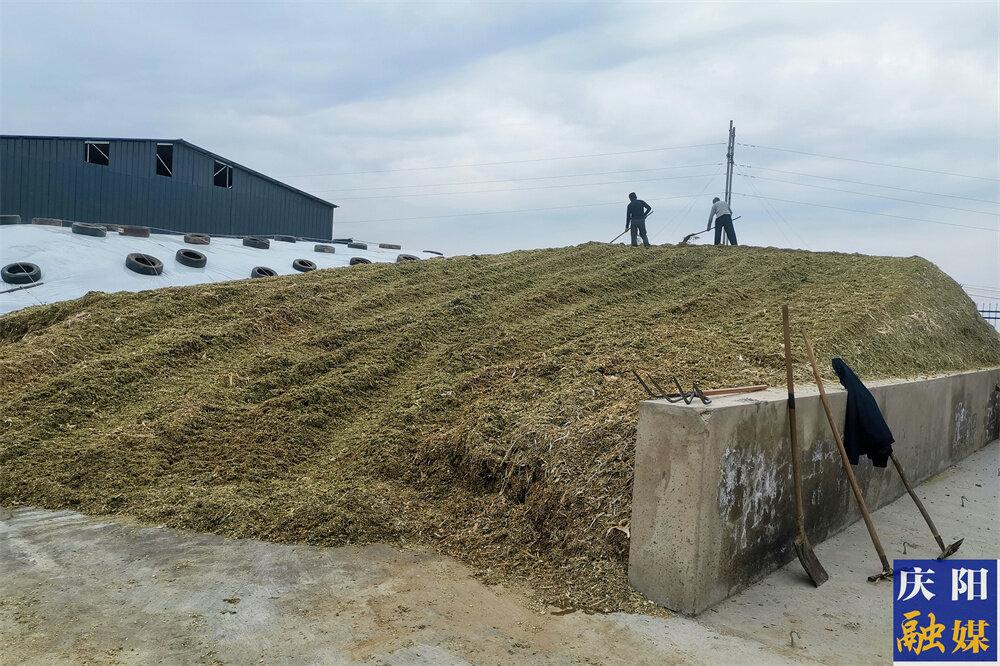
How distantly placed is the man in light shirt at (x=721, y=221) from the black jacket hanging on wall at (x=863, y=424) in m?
9.91

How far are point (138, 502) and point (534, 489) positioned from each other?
9.65ft

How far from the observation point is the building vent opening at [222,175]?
22192 mm

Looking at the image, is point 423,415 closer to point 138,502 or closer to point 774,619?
point 138,502

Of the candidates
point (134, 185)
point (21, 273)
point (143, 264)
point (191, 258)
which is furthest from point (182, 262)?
point (134, 185)

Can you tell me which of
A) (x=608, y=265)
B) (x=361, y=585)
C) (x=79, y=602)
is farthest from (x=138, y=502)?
(x=608, y=265)

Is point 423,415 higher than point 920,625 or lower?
higher

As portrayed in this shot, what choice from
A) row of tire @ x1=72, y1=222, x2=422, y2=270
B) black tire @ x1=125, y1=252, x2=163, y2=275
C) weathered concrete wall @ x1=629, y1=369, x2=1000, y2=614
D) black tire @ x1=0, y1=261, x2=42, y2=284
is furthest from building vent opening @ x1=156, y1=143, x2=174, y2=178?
weathered concrete wall @ x1=629, y1=369, x2=1000, y2=614

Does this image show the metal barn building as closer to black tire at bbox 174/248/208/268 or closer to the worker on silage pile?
black tire at bbox 174/248/208/268

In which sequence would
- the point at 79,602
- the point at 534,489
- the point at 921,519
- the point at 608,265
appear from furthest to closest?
the point at 608,265, the point at 921,519, the point at 534,489, the point at 79,602

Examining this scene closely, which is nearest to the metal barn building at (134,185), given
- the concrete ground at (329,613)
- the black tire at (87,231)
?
the black tire at (87,231)

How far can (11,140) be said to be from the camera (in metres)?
19.6

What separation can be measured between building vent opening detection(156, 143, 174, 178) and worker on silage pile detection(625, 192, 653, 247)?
47.1ft

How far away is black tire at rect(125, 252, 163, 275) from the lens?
503 inches

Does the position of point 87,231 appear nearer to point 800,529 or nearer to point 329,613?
point 329,613
